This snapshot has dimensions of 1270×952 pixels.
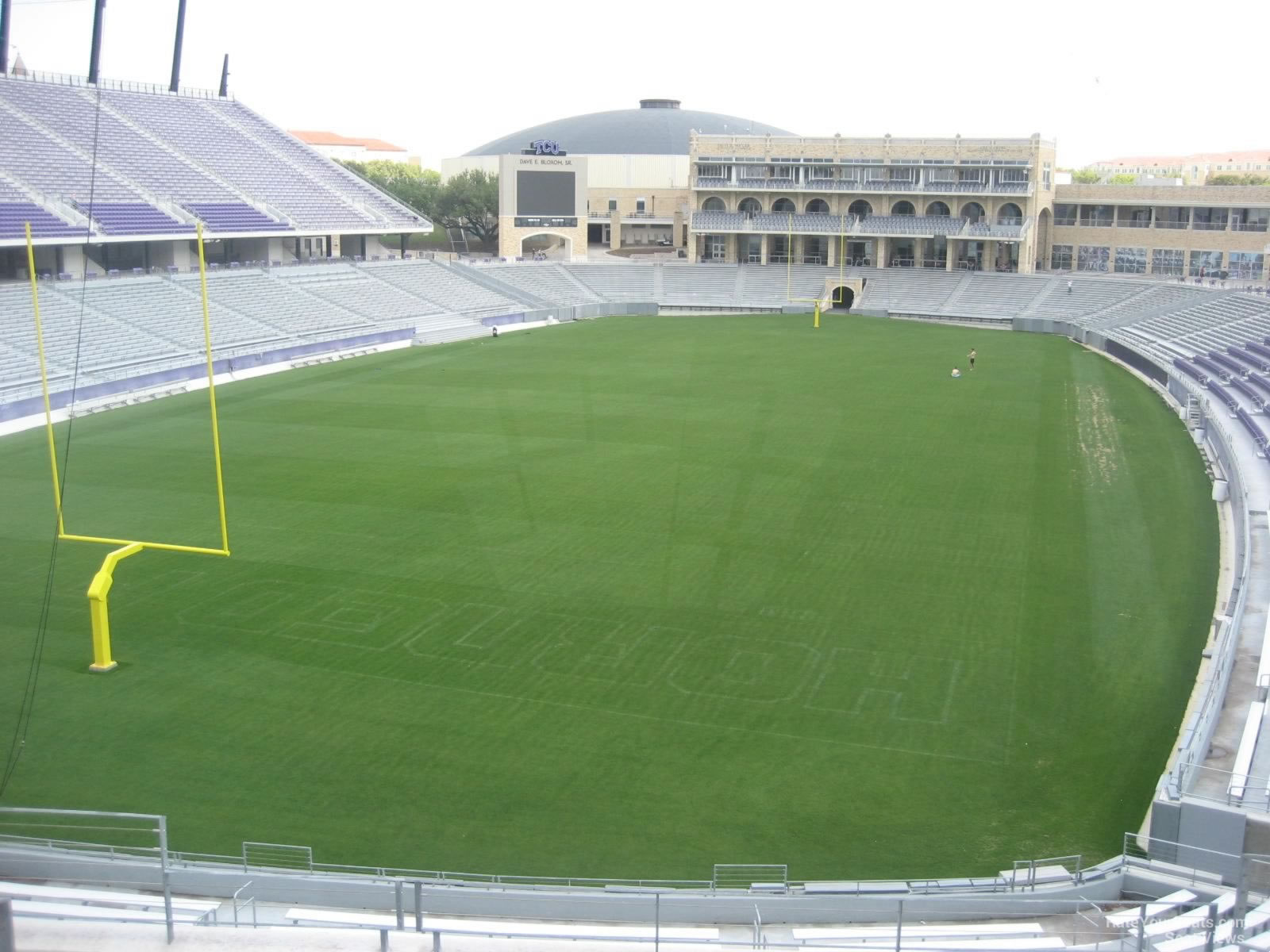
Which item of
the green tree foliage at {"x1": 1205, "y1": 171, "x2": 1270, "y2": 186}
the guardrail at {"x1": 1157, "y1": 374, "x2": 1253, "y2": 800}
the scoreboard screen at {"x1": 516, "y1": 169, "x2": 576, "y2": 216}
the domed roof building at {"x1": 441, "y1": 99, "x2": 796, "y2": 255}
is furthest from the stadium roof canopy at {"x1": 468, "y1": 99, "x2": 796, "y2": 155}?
the guardrail at {"x1": 1157, "y1": 374, "x2": 1253, "y2": 800}

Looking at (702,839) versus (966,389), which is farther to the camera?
(966,389)

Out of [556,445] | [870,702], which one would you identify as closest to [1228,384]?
[556,445]

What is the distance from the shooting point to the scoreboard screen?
227ft

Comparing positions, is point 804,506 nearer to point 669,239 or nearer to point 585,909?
point 585,909

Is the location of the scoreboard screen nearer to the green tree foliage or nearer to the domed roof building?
the domed roof building

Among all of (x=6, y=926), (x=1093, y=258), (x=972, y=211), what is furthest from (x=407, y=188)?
(x=6, y=926)

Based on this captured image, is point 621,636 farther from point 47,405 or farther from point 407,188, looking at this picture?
point 407,188

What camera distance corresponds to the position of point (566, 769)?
43.8ft

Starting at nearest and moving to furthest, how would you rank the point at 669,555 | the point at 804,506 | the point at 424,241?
the point at 669,555 < the point at 804,506 < the point at 424,241

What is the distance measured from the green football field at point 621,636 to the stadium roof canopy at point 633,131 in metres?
59.6

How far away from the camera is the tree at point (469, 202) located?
265ft

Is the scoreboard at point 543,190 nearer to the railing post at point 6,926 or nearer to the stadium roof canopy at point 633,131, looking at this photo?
the stadium roof canopy at point 633,131

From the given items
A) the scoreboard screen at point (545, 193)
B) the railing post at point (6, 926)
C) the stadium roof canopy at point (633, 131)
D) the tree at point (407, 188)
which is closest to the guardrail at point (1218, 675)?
the railing post at point (6, 926)

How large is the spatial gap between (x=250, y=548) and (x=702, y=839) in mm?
11762
